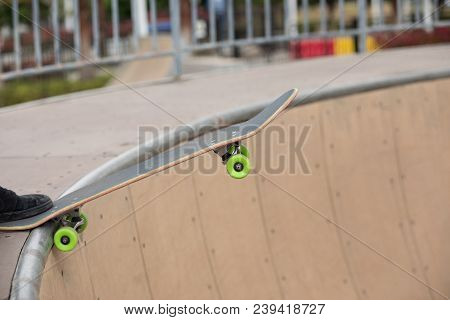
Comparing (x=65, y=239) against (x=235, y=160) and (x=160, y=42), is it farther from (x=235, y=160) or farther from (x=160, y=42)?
(x=160, y=42)

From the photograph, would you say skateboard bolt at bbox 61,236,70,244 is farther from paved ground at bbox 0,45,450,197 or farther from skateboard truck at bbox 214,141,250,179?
skateboard truck at bbox 214,141,250,179

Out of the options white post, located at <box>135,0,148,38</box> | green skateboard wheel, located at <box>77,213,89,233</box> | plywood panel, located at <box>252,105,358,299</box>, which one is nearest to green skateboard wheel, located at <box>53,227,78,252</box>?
green skateboard wheel, located at <box>77,213,89,233</box>

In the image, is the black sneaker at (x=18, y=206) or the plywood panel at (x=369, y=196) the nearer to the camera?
the black sneaker at (x=18, y=206)

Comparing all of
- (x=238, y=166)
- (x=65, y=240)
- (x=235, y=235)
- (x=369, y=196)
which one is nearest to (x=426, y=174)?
(x=369, y=196)

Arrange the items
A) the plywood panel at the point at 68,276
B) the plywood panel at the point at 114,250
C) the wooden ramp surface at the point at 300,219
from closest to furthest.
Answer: the plywood panel at the point at 68,276 → the plywood panel at the point at 114,250 → the wooden ramp surface at the point at 300,219

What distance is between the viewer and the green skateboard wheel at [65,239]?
3616 mm

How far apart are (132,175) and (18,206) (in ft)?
1.82

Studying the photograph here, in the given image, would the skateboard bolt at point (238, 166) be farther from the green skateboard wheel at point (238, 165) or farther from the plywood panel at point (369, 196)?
the plywood panel at point (369, 196)

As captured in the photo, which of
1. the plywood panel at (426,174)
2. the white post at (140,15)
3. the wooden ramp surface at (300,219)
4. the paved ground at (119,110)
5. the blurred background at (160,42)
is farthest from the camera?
the white post at (140,15)

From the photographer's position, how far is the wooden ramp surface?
4301 mm

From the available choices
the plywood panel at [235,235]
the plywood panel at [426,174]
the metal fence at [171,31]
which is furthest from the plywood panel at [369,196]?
the metal fence at [171,31]

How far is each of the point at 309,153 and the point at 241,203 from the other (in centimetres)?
95

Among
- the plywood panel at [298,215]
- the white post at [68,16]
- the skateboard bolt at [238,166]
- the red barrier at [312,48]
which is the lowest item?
the plywood panel at [298,215]

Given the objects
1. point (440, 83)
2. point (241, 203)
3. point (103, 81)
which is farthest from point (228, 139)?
point (103, 81)
